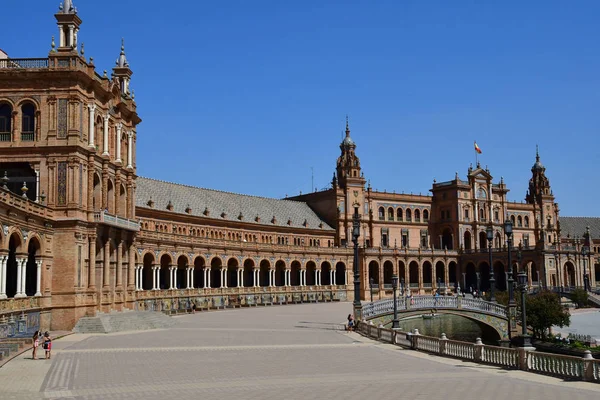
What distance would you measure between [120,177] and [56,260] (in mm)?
11088

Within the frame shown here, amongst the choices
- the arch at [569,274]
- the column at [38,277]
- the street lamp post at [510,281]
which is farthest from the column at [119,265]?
the arch at [569,274]

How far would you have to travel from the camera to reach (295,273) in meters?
102

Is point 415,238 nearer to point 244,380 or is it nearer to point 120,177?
point 120,177

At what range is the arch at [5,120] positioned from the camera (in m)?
47.1

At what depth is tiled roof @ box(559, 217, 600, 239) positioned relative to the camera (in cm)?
15088

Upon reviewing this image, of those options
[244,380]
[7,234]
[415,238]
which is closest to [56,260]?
[7,234]

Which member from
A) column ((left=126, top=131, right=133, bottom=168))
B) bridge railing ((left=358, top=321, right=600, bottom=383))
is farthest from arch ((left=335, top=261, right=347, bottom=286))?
bridge railing ((left=358, top=321, right=600, bottom=383))

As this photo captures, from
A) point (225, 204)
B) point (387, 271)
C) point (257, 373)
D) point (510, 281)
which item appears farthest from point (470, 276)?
point (257, 373)

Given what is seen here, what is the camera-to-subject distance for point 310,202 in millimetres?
119688

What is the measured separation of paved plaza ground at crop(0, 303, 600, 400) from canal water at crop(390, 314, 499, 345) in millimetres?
23928

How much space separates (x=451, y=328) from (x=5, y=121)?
144ft

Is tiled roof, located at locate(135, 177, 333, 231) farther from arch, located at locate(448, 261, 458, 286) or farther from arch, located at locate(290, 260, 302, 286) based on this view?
arch, located at locate(448, 261, 458, 286)

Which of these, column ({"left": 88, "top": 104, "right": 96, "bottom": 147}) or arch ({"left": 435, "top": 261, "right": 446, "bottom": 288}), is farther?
arch ({"left": 435, "top": 261, "right": 446, "bottom": 288})

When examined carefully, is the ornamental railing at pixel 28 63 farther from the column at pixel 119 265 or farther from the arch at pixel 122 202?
the column at pixel 119 265
